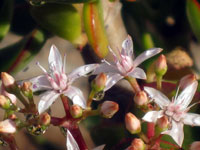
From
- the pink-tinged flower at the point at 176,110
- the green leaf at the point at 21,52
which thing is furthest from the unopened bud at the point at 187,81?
the green leaf at the point at 21,52

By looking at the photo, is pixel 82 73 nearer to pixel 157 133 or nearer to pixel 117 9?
pixel 157 133

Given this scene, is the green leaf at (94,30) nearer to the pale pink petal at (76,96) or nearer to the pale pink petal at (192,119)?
the pale pink petal at (76,96)

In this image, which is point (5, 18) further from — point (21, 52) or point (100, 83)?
point (100, 83)

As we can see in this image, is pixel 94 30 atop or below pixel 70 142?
atop

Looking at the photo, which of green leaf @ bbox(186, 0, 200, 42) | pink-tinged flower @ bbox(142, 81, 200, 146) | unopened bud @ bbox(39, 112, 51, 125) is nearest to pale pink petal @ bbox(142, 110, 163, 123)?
pink-tinged flower @ bbox(142, 81, 200, 146)

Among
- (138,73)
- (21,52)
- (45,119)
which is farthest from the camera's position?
(21,52)

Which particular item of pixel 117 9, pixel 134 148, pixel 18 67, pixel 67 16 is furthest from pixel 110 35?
pixel 134 148

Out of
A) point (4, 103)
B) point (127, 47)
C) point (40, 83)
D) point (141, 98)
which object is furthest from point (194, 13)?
point (4, 103)
